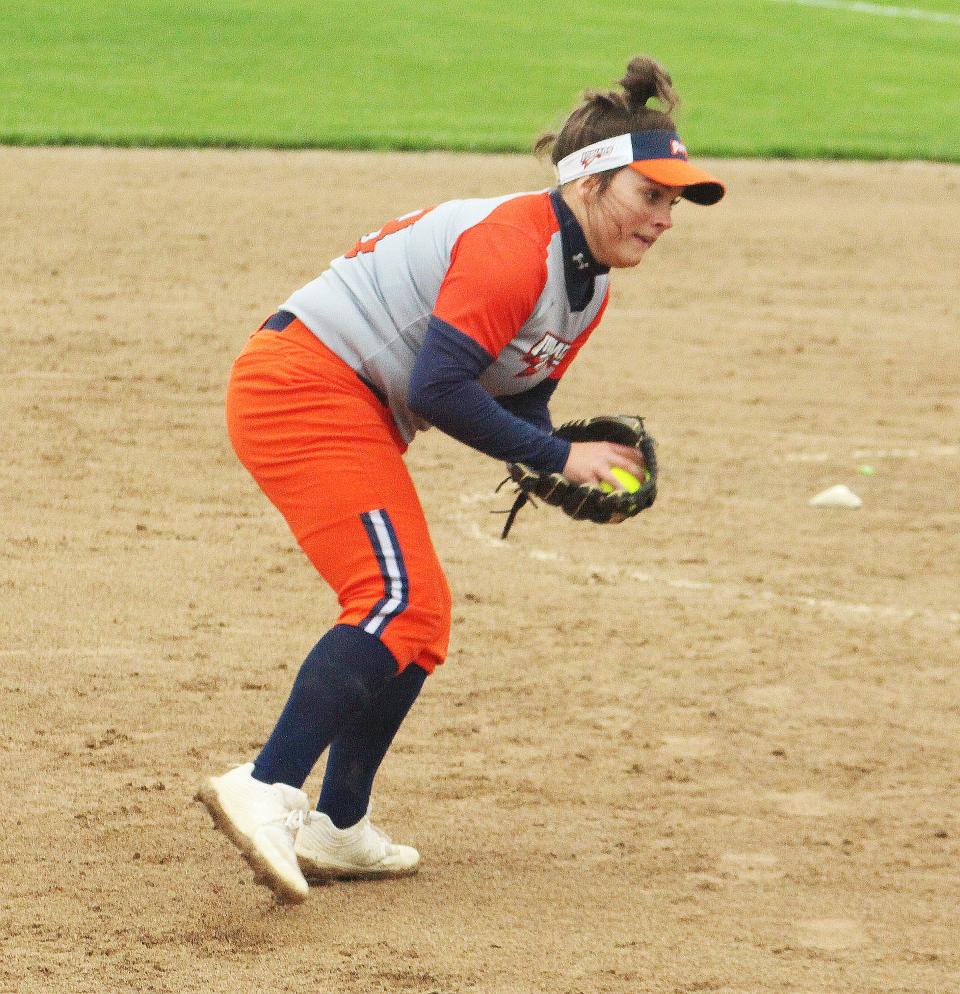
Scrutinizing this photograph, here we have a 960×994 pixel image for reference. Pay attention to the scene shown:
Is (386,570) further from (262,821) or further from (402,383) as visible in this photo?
(262,821)

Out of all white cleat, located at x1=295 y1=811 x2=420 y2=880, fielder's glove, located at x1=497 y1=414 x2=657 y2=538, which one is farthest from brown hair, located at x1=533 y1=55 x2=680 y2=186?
white cleat, located at x1=295 y1=811 x2=420 y2=880

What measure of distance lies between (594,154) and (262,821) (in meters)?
1.61

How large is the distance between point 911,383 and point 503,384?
5763 millimetres

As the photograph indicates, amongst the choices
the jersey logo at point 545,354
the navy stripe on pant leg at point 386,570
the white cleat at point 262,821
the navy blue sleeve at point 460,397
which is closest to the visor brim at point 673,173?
the jersey logo at point 545,354

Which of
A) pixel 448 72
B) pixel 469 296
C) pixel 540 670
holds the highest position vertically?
pixel 469 296

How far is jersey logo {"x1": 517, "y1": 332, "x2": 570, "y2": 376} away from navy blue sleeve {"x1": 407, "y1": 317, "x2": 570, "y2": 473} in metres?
0.20

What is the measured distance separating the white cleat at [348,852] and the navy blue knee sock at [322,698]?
39 cm

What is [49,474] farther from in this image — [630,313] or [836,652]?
[630,313]

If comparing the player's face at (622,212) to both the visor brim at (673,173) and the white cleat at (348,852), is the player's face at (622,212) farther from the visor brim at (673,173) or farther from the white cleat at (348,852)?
the white cleat at (348,852)

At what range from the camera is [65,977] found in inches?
134

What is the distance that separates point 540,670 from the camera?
5.39 meters

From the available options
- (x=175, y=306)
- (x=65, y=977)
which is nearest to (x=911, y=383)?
(x=175, y=306)

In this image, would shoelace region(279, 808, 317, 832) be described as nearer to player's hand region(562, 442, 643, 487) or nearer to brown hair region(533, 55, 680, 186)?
player's hand region(562, 442, 643, 487)

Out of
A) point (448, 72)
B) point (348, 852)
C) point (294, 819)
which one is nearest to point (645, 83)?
point (294, 819)
